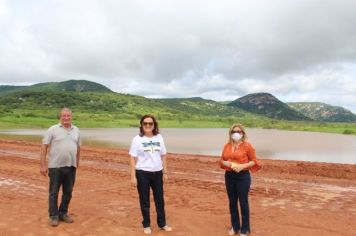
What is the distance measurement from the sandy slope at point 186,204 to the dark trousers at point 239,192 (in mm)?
436

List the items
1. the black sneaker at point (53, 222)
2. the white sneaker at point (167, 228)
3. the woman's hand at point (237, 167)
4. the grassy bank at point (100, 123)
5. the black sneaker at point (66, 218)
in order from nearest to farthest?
the woman's hand at point (237, 167), the white sneaker at point (167, 228), the black sneaker at point (53, 222), the black sneaker at point (66, 218), the grassy bank at point (100, 123)

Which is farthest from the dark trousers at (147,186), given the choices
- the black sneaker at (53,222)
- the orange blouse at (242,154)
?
the black sneaker at (53,222)

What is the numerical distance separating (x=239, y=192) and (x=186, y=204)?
3155 mm

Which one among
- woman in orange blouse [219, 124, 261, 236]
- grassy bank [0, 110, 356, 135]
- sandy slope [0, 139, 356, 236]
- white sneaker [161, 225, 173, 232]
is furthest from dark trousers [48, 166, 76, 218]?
grassy bank [0, 110, 356, 135]

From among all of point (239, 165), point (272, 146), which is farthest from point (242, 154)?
point (272, 146)

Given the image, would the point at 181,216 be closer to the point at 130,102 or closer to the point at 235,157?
the point at 235,157

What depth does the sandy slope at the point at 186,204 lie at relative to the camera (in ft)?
26.0

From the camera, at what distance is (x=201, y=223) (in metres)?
8.37

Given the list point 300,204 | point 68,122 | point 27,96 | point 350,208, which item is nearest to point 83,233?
point 68,122

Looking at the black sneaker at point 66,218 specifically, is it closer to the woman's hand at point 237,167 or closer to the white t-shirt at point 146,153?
the white t-shirt at point 146,153

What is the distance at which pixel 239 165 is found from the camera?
7.14m

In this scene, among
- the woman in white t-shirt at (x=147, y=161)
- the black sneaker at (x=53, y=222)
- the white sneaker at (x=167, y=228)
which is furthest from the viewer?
the black sneaker at (x=53, y=222)

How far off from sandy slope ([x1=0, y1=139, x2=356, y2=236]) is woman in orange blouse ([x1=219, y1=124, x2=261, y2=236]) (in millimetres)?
753

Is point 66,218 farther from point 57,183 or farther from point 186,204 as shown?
point 186,204
